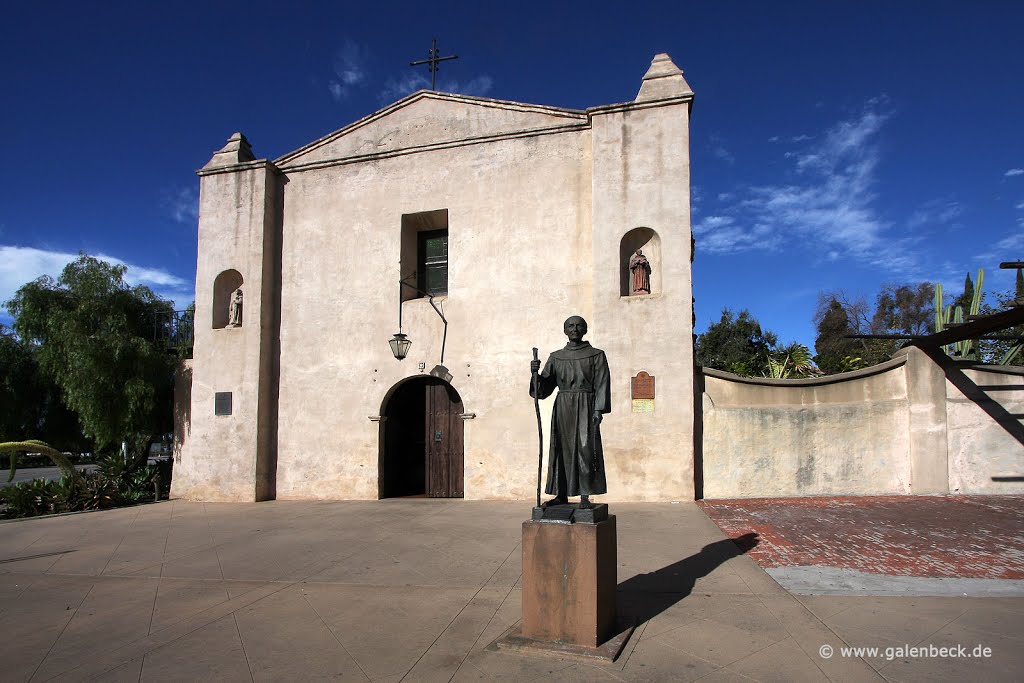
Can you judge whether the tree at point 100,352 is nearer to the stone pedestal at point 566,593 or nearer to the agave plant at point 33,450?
the agave plant at point 33,450

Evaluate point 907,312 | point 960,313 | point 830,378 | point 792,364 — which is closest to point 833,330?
point 907,312

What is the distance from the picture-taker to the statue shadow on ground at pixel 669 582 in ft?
16.8

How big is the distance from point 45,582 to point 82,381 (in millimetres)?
6930

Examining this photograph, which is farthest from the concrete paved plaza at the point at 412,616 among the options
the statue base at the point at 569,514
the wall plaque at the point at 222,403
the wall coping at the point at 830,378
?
the wall plaque at the point at 222,403

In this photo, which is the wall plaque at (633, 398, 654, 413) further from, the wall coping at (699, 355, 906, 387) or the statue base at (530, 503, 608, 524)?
the statue base at (530, 503, 608, 524)

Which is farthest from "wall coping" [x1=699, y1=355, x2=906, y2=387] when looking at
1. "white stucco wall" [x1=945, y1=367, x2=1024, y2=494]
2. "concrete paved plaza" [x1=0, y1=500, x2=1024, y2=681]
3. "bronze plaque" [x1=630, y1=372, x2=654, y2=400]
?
"concrete paved plaza" [x1=0, y1=500, x2=1024, y2=681]

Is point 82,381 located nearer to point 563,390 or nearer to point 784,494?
point 563,390

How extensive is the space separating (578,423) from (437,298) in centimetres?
791

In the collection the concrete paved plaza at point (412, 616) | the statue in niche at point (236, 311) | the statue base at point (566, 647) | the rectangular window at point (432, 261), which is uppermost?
the rectangular window at point (432, 261)

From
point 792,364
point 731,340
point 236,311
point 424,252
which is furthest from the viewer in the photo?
point 731,340

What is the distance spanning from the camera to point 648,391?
1060 centimetres

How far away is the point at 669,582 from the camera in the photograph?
588 centimetres

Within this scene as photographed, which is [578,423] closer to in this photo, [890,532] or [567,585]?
[567,585]

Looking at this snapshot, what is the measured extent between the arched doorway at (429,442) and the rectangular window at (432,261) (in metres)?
2.06
